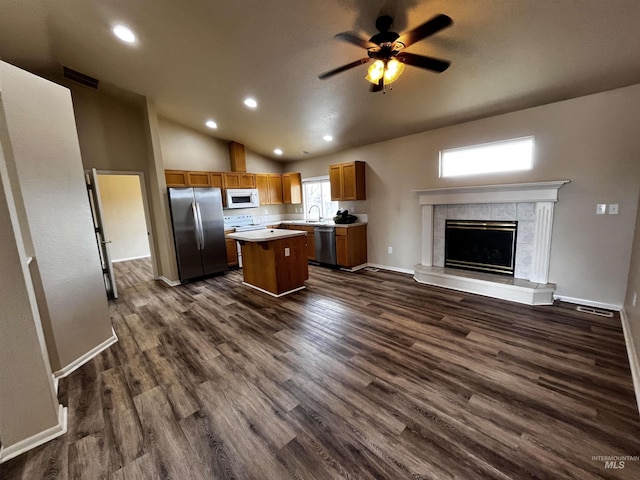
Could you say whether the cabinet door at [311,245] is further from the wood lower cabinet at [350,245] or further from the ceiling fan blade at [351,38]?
the ceiling fan blade at [351,38]

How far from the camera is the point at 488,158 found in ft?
12.6

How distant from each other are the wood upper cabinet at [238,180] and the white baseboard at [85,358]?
148 inches

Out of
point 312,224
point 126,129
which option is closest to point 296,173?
point 312,224

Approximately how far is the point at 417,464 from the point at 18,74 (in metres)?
4.08

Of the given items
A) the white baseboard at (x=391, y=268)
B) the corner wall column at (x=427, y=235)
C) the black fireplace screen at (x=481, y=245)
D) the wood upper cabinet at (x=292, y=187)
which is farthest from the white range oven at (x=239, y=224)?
the black fireplace screen at (x=481, y=245)

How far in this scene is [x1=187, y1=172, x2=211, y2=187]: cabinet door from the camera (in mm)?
5291

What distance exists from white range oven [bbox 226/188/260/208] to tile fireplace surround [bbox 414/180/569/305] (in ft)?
12.6

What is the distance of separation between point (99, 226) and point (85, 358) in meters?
2.38

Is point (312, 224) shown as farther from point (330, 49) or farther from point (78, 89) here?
point (78, 89)

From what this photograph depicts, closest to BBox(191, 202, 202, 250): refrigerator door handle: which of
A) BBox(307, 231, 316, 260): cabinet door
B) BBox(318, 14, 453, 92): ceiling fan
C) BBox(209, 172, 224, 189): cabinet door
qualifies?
BBox(209, 172, 224, 189): cabinet door

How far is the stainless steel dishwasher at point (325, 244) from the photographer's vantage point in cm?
538

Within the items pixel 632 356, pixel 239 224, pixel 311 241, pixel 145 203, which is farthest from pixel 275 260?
pixel 632 356

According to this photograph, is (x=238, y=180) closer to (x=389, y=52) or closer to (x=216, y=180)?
(x=216, y=180)

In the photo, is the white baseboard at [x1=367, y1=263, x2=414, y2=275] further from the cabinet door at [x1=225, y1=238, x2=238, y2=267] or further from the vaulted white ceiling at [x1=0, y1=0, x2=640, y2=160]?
the cabinet door at [x1=225, y1=238, x2=238, y2=267]
